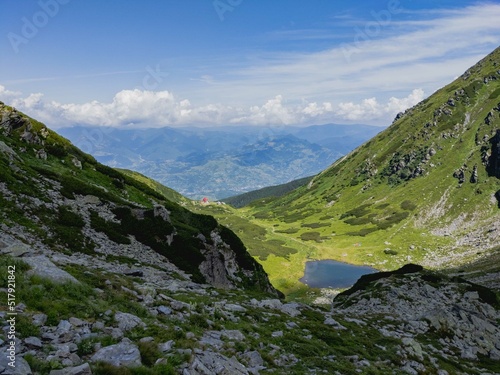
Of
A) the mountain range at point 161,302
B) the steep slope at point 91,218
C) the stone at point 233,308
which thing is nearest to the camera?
the mountain range at point 161,302

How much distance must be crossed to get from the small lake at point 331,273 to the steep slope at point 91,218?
93.2 meters

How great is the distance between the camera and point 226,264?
49250 millimetres

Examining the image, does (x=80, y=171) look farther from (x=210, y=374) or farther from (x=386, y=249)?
(x=386, y=249)

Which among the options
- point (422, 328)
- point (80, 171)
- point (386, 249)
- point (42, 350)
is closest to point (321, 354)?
point (42, 350)

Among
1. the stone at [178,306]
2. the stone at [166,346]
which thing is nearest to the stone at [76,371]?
the stone at [166,346]

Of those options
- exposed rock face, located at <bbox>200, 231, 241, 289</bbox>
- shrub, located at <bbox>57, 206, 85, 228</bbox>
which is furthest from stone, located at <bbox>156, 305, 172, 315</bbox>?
exposed rock face, located at <bbox>200, 231, 241, 289</bbox>

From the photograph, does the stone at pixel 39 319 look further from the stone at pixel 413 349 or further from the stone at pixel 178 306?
the stone at pixel 413 349

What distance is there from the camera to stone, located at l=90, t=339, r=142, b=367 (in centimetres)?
1011

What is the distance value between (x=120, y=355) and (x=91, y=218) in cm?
2936

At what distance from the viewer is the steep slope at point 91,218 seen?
30156 millimetres

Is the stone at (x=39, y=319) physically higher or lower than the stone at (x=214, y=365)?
higher

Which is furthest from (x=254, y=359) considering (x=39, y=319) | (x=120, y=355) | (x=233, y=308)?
(x=39, y=319)

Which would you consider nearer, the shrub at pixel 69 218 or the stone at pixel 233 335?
the stone at pixel 233 335

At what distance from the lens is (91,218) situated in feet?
121
